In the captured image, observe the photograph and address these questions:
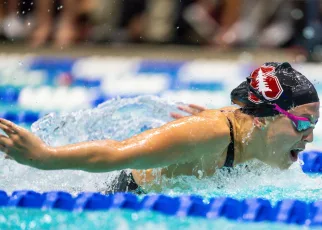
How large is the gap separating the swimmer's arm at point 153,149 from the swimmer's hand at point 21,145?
0.05 metres

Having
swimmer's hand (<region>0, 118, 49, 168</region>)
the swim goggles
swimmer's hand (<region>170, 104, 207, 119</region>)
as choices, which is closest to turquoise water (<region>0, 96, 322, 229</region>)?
swimmer's hand (<region>170, 104, 207, 119</region>)

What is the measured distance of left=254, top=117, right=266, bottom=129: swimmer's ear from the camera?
2721 millimetres

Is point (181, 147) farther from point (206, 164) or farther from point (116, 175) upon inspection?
point (116, 175)

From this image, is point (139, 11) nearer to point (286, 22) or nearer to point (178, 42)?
point (178, 42)

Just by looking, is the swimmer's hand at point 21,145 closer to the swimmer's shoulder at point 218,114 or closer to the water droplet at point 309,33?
the swimmer's shoulder at point 218,114

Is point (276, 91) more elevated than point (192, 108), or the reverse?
point (276, 91)

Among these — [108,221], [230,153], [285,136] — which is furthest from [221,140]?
[108,221]

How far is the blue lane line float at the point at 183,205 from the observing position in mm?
2662

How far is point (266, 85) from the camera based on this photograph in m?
2.77

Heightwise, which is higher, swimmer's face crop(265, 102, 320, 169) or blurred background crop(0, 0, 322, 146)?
blurred background crop(0, 0, 322, 146)

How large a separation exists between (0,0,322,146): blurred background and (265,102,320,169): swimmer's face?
3.84m

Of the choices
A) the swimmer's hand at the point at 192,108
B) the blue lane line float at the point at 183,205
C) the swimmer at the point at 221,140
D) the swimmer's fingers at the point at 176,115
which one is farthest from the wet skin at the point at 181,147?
the swimmer's fingers at the point at 176,115

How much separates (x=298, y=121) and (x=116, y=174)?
83 centimetres

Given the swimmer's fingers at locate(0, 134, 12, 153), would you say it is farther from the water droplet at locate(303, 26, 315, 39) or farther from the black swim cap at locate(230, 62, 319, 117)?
the water droplet at locate(303, 26, 315, 39)
